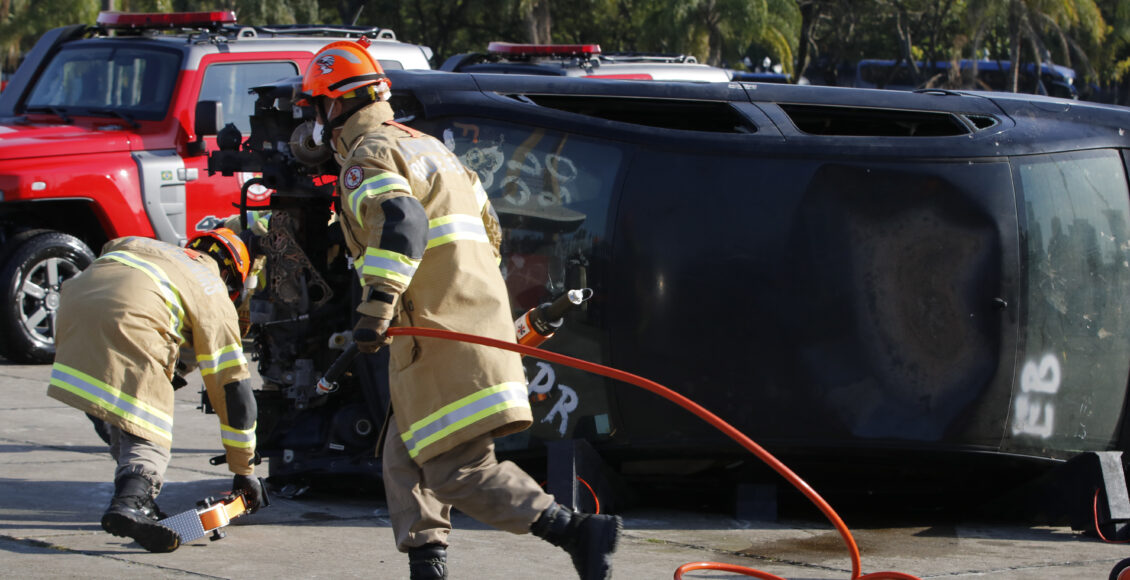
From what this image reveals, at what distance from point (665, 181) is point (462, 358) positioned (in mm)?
1312

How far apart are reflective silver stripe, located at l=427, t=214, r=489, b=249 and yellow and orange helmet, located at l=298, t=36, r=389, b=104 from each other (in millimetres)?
604

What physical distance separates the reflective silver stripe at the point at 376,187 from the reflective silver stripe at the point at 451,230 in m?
0.15

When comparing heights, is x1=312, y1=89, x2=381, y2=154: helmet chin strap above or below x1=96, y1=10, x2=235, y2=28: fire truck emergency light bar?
below

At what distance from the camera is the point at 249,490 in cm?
486

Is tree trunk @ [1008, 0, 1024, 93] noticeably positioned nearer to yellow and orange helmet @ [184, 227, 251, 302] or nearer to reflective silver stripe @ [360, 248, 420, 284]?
yellow and orange helmet @ [184, 227, 251, 302]

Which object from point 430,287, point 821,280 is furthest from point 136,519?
point 821,280

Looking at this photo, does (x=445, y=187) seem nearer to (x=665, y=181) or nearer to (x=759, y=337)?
(x=665, y=181)

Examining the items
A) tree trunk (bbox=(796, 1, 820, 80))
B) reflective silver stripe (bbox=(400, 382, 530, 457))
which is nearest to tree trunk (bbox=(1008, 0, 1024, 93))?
tree trunk (bbox=(796, 1, 820, 80))

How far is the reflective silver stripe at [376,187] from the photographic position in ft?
12.8

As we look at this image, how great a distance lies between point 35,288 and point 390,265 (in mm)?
5786

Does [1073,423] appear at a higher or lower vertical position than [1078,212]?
lower

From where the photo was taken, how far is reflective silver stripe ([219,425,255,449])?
4.77 metres

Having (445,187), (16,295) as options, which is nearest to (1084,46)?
(16,295)

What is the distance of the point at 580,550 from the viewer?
3.89 meters
